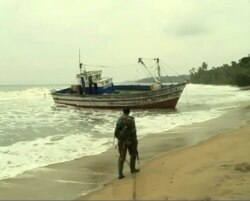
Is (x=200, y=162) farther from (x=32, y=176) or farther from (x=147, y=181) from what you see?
(x=32, y=176)

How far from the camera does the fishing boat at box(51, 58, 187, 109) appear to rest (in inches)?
1459

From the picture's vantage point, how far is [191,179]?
8594mm

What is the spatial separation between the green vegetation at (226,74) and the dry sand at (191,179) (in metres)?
74.4

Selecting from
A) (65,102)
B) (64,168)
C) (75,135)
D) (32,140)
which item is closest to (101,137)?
(75,135)

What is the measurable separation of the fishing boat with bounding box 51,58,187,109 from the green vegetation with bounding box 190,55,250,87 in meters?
45.2

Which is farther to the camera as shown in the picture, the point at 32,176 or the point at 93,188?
the point at 32,176

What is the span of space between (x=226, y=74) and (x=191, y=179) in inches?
4918

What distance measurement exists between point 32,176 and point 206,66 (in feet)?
510

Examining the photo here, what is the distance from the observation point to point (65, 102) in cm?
4241

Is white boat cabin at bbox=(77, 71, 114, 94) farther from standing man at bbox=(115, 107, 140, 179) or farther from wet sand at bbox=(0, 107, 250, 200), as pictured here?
standing man at bbox=(115, 107, 140, 179)

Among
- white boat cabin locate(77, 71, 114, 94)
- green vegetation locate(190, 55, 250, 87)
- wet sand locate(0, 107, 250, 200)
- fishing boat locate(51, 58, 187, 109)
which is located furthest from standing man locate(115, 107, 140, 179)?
green vegetation locate(190, 55, 250, 87)

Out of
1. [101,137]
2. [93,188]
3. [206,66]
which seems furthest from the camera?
[206,66]

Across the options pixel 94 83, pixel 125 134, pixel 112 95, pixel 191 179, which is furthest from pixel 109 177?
pixel 94 83

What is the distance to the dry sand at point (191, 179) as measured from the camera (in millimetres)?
7488
